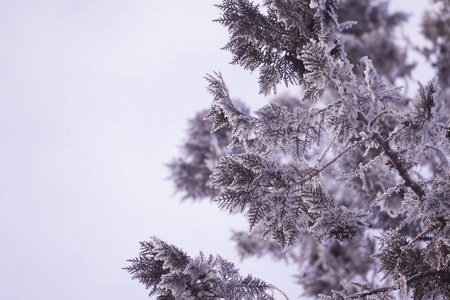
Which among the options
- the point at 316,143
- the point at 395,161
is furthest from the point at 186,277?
the point at 395,161

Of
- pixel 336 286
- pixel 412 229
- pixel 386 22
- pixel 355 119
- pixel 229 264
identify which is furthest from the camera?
pixel 386 22

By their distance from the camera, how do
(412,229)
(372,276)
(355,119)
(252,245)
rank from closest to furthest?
(355,119) < (412,229) < (372,276) < (252,245)

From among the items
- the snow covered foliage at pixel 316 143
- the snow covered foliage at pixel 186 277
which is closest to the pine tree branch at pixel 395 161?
the snow covered foliage at pixel 316 143

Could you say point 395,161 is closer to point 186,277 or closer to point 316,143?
point 316,143

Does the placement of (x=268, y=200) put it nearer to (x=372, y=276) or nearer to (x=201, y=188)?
(x=372, y=276)

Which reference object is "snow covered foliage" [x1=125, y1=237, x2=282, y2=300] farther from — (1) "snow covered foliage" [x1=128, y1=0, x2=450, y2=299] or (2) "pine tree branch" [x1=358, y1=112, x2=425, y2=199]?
(2) "pine tree branch" [x1=358, y1=112, x2=425, y2=199]

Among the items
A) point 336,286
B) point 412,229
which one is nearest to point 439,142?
point 412,229

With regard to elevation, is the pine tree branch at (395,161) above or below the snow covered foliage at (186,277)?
above

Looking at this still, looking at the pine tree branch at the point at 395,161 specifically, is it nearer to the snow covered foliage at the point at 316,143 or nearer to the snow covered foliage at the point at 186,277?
the snow covered foliage at the point at 316,143
